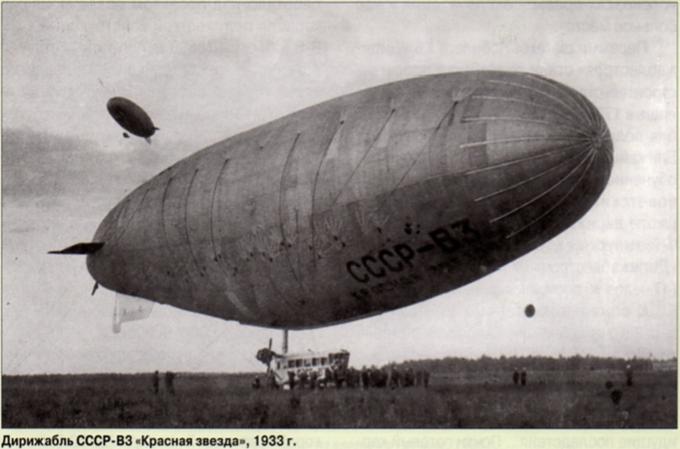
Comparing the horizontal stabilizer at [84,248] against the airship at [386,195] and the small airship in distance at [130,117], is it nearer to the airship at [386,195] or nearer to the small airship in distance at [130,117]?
the small airship in distance at [130,117]

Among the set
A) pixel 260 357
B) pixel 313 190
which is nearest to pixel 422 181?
pixel 313 190

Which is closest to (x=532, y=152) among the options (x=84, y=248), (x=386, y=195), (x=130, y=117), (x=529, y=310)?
(x=386, y=195)

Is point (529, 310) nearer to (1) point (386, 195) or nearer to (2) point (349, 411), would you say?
(2) point (349, 411)

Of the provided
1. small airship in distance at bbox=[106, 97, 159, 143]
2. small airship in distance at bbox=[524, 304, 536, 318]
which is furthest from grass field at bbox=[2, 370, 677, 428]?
small airship in distance at bbox=[106, 97, 159, 143]

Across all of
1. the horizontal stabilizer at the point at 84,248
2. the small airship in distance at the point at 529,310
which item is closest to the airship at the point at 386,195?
the small airship in distance at the point at 529,310

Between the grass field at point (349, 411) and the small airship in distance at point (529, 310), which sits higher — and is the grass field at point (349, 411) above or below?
below

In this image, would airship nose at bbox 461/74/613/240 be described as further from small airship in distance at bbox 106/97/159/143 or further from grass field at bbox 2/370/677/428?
small airship in distance at bbox 106/97/159/143
